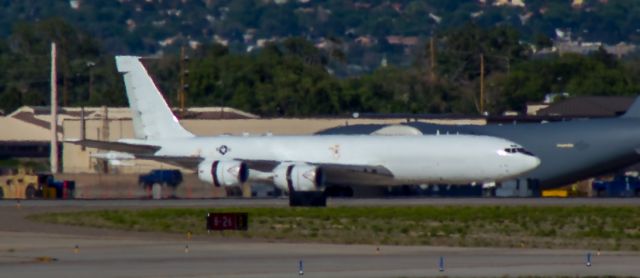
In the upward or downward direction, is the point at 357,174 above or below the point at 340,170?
below

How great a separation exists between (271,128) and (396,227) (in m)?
55.0

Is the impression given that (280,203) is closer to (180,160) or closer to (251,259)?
(180,160)

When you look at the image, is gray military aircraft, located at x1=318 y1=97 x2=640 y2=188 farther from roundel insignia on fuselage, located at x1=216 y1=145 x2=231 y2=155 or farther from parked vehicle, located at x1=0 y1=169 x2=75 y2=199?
parked vehicle, located at x1=0 y1=169 x2=75 y2=199

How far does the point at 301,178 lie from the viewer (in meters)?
74.2

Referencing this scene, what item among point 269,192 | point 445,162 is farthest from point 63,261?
point 269,192

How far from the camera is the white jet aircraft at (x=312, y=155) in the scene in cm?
7631

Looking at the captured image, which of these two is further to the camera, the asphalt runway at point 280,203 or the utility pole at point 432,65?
the utility pole at point 432,65

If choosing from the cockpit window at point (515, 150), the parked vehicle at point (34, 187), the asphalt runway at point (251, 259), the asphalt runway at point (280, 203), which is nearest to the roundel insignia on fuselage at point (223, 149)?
the parked vehicle at point (34, 187)

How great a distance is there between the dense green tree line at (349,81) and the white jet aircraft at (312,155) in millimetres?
58499

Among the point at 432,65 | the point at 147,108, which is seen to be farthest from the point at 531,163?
the point at 432,65

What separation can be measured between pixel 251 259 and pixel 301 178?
34.3 meters

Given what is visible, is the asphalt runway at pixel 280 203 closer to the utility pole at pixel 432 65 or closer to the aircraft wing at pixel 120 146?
the aircraft wing at pixel 120 146

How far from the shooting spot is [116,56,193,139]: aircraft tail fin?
279 ft

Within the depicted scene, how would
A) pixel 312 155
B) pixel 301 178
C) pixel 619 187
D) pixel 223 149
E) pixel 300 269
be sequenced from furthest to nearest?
pixel 619 187, pixel 223 149, pixel 312 155, pixel 301 178, pixel 300 269
